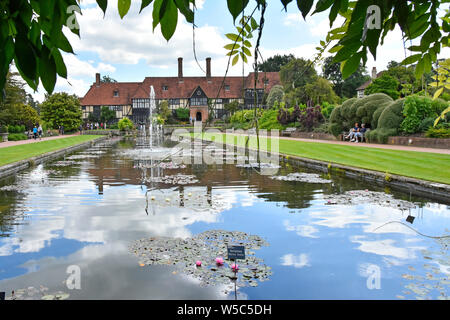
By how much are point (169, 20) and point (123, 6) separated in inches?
8.8

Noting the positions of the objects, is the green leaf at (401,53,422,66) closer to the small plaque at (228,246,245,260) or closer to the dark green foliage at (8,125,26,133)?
the small plaque at (228,246,245,260)

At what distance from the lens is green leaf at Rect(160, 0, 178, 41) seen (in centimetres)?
131

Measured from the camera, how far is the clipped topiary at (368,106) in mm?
22703

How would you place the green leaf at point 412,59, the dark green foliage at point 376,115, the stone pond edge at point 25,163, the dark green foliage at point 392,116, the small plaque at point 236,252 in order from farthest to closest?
the dark green foliage at point 376,115 < the dark green foliage at point 392,116 < the stone pond edge at point 25,163 < the small plaque at point 236,252 < the green leaf at point 412,59

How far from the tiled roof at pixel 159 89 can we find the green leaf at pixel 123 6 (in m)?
67.6

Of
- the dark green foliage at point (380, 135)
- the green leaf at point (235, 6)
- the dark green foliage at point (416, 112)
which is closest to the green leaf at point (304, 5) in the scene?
the green leaf at point (235, 6)

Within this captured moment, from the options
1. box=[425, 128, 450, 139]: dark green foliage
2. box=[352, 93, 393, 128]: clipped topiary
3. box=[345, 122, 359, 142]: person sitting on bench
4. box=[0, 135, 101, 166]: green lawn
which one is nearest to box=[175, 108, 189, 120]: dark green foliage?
box=[0, 135, 101, 166]: green lawn

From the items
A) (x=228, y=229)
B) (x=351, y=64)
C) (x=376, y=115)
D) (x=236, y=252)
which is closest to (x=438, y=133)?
(x=376, y=115)

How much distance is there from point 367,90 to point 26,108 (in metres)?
42.2

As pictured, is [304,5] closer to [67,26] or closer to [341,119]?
[67,26]

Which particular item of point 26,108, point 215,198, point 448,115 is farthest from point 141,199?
point 26,108

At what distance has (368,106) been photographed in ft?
74.9

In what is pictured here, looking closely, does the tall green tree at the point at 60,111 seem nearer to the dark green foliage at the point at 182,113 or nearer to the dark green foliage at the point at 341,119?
the dark green foliage at the point at 182,113

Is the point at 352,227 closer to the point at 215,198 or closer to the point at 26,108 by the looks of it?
the point at 215,198
